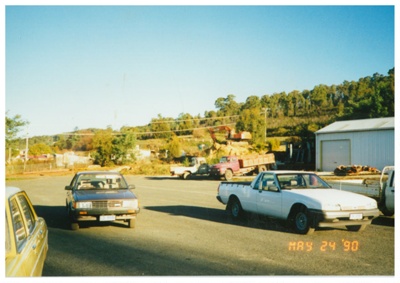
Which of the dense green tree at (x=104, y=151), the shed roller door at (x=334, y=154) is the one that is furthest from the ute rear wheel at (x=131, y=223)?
the dense green tree at (x=104, y=151)

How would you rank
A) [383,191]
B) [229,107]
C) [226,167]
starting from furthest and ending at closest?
[229,107]
[226,167]
[383,191]

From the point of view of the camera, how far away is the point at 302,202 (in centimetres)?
821

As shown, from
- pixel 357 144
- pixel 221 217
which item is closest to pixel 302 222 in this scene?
pixel 221 217

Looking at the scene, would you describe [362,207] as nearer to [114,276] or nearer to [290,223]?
[290,223]

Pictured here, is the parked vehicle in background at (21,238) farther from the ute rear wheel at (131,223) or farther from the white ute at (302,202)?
the white ute at (302,202)

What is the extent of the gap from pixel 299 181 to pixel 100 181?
549 centimetres

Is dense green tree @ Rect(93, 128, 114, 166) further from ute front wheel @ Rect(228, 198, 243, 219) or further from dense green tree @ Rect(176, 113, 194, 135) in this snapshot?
ute front wheel @ Rect(228, 198, 243, 219)

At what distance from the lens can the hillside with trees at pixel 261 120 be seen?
130 feet

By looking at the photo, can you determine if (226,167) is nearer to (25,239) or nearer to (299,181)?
(299,181)

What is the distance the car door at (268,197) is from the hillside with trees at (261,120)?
2756cm

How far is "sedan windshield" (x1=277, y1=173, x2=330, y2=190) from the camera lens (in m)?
9.08

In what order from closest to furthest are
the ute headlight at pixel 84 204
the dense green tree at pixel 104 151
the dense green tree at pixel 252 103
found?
1. the ute headlight at pixel 84 204
2. the dense green tree at pixel 104 151
3. the dense green tree at pixel 252 103

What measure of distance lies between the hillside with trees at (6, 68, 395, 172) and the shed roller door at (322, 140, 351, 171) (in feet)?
24.1

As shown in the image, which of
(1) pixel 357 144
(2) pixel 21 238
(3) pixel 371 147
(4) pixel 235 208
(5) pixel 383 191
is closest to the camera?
(2) pixel 21 238
